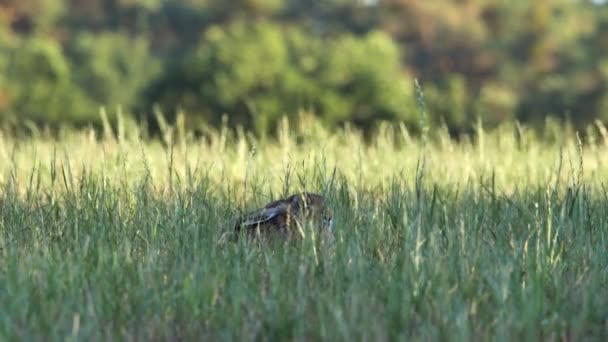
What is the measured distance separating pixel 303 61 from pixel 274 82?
1580 mm

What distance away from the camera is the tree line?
19.2 metres

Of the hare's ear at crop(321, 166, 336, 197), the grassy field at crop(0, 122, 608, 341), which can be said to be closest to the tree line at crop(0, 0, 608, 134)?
the hare's ear at crop(321, 166, 336, 197)

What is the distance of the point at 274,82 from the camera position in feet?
65.5

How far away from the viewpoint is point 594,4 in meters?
39.2

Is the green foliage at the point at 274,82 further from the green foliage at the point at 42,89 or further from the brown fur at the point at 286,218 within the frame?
the brown fur at the point at 286,218

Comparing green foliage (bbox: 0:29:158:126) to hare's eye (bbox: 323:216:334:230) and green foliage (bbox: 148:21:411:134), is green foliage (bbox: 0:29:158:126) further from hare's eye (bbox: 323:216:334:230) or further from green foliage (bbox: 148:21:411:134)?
hare's eye (bbox: 323:216:334:230)

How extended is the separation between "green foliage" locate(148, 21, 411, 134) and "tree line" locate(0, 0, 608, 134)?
3 centimetres

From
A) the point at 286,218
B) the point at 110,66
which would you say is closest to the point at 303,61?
the point at 110,66

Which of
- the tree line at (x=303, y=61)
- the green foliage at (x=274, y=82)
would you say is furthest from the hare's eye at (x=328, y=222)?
the green foliage at (x=274, y=82)

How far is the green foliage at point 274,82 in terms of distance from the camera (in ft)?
61.7

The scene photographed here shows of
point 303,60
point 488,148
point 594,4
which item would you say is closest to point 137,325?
point 488,148

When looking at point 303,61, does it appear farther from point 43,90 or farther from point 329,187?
point 329,187

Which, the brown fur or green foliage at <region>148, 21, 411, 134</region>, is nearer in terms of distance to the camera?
the brown fur

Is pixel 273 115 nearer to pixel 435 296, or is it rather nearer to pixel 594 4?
pixel 435 296
